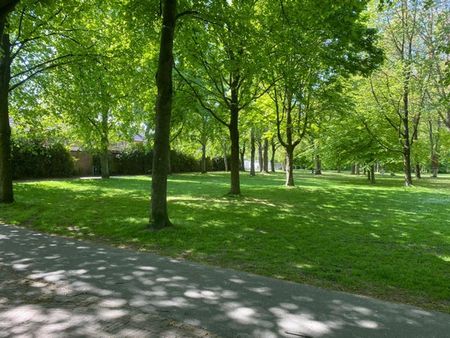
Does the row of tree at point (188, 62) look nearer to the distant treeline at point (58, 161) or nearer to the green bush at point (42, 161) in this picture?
the distant treeline at point (58, 161)

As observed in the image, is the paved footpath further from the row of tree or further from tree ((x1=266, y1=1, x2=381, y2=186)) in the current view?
tree ((x1=266, y1=1, x2=381, y2=186))

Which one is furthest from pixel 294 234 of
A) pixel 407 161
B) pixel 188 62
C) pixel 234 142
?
pixel 407 161

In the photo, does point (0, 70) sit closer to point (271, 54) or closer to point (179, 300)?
point (271, 54)

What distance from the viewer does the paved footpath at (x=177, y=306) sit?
4094 mm

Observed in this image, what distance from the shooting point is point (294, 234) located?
Answer: 371 inches

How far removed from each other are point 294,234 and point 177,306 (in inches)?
205

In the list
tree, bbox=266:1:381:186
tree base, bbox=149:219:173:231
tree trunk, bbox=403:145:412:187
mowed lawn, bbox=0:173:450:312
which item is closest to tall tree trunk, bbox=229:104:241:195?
mowed lawn, bbox=0:173:450:312

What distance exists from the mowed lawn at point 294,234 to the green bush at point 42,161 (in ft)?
39.4

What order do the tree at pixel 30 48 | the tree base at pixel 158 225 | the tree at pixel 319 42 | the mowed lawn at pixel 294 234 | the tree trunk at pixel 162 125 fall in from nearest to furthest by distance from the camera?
the mowed lawn at pixel 294 234, the tree base at pixel 158 225, the tree trunk at pixel 162 125, the tree at pixel 319 42, the tree at pixel 30 48

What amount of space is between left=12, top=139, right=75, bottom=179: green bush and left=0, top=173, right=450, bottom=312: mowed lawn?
11994 millimetres

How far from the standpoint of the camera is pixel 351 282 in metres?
6.00

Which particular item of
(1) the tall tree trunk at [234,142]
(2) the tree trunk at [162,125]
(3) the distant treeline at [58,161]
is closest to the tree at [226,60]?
(1) the tall tree trunk at [234,142]

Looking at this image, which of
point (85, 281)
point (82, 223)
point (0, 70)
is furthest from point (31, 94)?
point (85, 281)

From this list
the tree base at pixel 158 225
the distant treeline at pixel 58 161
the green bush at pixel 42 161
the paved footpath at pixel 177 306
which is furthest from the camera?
the green bush at pixel 42 161
